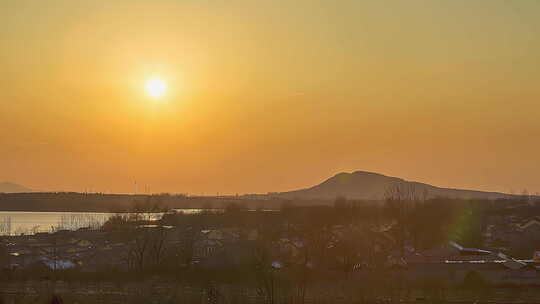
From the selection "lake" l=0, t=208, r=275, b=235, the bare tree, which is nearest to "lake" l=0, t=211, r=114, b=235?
"lake" l=0, t=208, r=275, b=235

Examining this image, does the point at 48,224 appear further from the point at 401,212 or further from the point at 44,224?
the point at 401,212

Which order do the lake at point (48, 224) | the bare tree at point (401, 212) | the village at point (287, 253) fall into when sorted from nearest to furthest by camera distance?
the village at point (287, 253) → the bare tree at point (401, 212) → the lake at point (48, 224)

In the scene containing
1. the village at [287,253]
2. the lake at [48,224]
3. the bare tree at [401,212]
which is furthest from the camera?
the lake at [48,224]

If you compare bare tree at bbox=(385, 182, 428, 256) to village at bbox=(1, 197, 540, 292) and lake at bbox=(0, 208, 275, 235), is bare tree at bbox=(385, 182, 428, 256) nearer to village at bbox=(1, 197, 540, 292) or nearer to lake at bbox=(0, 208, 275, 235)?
village at bbox=(1, 197, 540, 292)

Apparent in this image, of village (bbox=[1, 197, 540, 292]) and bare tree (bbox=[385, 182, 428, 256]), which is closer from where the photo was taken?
village (bbox=[1, 197, 540, 292])

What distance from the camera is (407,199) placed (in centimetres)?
7288

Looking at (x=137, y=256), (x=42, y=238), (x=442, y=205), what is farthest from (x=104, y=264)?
Result: (x=442, y=205)

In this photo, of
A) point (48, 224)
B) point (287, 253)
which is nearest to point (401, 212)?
point (287, 253)

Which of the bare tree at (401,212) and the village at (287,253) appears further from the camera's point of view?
the bare tree at (401,212)

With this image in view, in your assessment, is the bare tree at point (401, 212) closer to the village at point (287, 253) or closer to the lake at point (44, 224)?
the village at point (287, 253)

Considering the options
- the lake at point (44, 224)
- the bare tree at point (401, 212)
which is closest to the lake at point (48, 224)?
the lake at point (44, 224)

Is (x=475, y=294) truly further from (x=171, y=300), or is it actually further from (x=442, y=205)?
(x=442, y=205)

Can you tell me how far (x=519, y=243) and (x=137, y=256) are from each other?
87.9 ft

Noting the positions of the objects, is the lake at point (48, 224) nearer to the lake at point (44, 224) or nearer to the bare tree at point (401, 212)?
the lake at point (44, 224)
